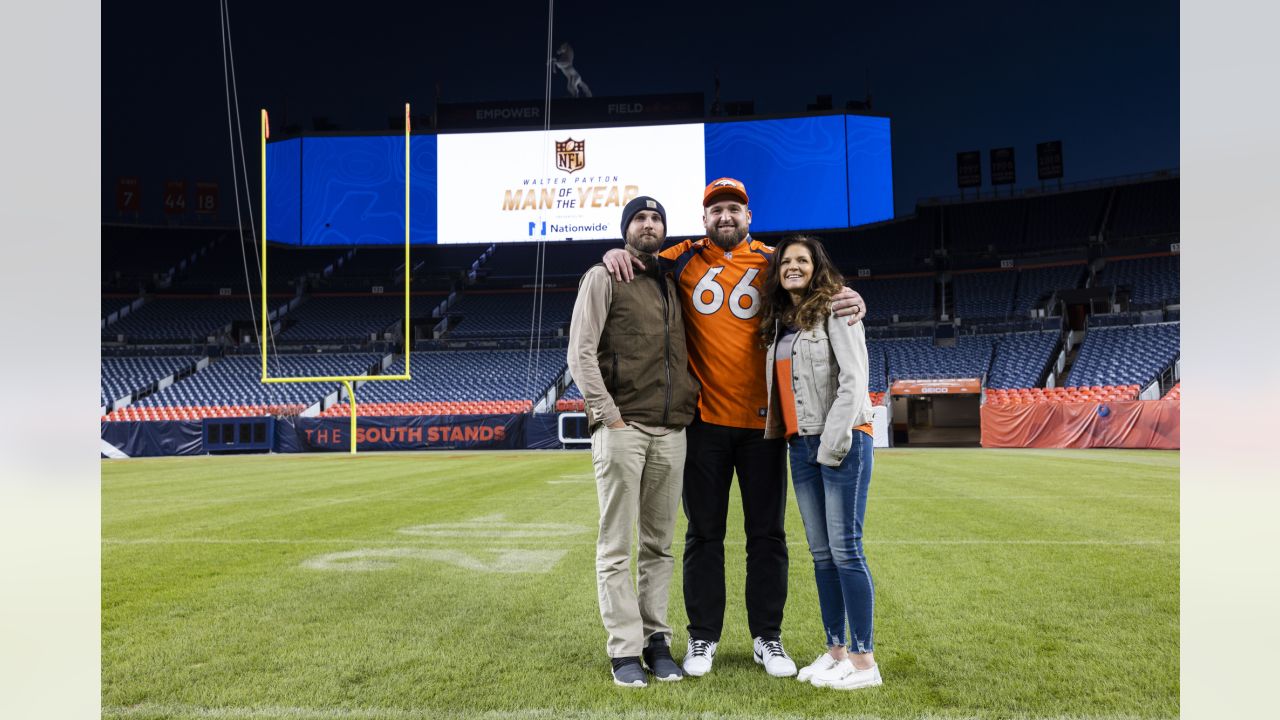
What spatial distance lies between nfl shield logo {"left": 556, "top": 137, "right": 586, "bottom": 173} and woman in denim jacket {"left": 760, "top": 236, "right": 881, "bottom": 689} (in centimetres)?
2731

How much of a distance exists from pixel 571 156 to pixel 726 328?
1081 inches

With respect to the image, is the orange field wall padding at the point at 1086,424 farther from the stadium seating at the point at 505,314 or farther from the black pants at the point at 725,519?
the black pants at the point at 725,519

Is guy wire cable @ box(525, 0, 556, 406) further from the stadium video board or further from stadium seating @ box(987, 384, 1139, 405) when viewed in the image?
Answer: stadium seating @ box(987, 384, 1139, 405)

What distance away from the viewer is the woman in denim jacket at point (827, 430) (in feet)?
10.1

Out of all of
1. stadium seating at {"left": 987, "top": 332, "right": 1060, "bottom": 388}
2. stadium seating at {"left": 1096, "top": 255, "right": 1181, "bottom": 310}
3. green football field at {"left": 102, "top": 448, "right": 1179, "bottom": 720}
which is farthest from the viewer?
stadium seating at {"left": 1096, "top": 255, "right": 1181, "bottom": 310}

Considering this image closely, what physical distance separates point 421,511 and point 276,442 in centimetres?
1924

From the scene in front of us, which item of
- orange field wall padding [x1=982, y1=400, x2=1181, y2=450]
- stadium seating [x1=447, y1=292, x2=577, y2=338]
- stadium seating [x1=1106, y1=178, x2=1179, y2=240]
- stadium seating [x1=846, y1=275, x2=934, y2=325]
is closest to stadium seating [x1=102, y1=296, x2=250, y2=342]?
stadium seating [x1=447, y1=292, x2=577, y2=338]

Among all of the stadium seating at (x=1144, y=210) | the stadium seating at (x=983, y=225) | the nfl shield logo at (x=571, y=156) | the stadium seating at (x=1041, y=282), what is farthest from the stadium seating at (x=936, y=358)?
the nfl shield logo at (x=571, y=156)

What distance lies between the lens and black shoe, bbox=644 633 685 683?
3223mm

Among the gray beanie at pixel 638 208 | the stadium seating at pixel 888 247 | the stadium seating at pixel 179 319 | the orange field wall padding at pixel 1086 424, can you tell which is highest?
the stadium seating at pixel 888 247

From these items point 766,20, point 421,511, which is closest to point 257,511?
point 421,511

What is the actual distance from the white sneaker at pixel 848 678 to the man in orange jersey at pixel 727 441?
310 mm

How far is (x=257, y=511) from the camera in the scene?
861 cm
